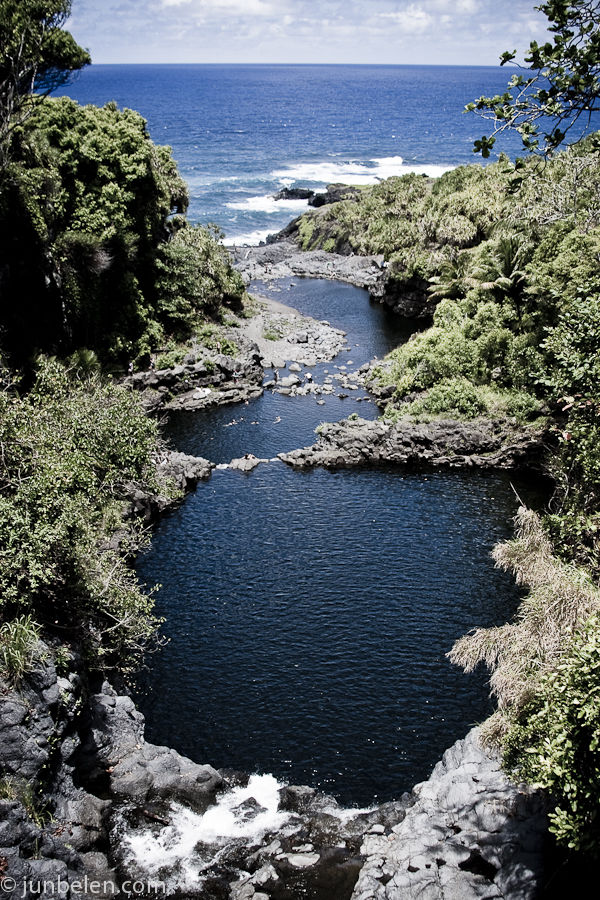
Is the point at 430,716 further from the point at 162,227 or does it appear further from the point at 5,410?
the point at 162,227

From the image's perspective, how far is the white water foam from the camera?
23.2m

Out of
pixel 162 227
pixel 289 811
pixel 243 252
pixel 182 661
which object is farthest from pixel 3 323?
pixel 243 252

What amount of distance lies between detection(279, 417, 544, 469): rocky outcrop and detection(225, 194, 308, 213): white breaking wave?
115m

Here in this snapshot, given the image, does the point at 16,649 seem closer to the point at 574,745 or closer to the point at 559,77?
the point at 574,745

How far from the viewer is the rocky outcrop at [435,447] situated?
172ft

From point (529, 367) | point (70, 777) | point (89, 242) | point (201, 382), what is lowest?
point (70, 777)

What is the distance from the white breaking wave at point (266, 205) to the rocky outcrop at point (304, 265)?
39.0m

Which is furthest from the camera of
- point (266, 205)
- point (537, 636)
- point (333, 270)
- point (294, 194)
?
point (294, 194)

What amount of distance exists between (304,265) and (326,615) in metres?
85.9

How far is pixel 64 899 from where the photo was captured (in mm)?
20406

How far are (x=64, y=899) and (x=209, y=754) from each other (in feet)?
29.0

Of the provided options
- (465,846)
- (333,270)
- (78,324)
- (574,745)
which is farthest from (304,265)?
(574,745)

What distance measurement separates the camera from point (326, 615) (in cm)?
3597

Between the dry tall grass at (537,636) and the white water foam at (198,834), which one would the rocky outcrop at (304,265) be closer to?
the dry tall grass at (537,636)
